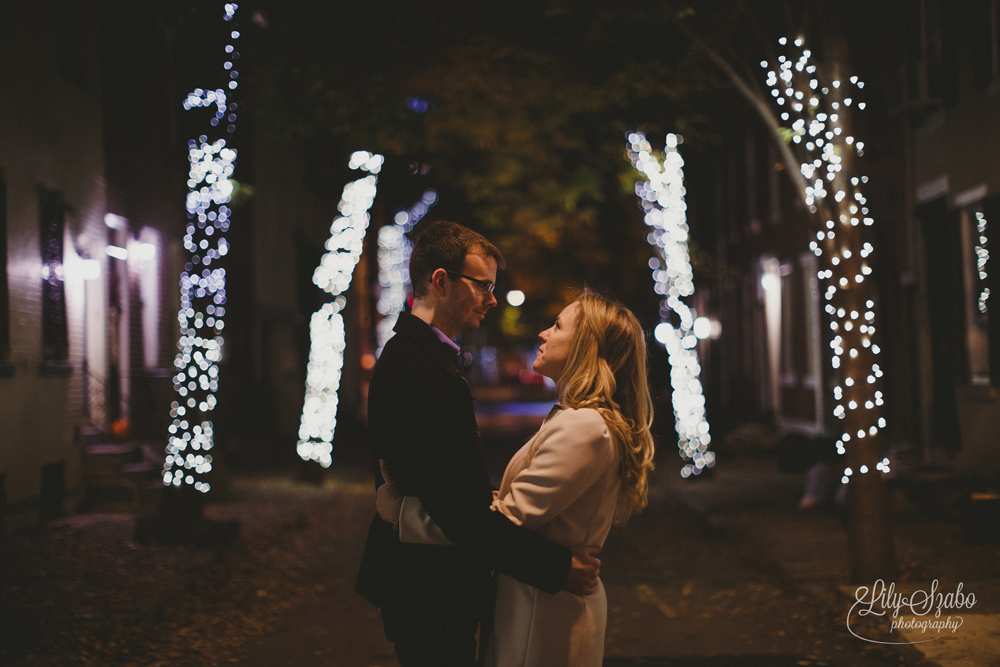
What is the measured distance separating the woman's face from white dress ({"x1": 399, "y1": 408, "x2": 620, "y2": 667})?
0.21 m

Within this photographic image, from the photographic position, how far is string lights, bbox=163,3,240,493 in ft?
31.6

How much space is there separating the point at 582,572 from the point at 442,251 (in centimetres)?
114

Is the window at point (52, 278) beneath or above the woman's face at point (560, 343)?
above

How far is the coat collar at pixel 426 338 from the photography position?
284cm

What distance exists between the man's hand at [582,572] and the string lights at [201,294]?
7568 mm

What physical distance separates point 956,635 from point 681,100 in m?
7.92

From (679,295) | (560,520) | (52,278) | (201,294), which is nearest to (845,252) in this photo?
(560,520)

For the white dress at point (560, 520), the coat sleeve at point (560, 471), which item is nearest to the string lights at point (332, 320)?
the white dress at point (560, 520)

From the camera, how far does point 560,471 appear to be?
2.66 m

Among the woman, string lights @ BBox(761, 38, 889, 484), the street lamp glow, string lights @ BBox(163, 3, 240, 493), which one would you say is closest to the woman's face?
the woman

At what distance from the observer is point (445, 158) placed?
2091 centimetres

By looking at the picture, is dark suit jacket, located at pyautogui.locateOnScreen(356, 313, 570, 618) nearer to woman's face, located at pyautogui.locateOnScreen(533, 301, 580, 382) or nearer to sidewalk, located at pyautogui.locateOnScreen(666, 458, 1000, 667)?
woman's face, located at pyautogui.locateOnScreen(533, 301, 580, 382)

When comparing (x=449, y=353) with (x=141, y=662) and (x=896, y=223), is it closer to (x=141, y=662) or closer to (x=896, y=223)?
(x=141, y=662)

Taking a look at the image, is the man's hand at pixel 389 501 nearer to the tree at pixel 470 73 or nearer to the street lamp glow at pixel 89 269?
the tree at pixel 470 73
